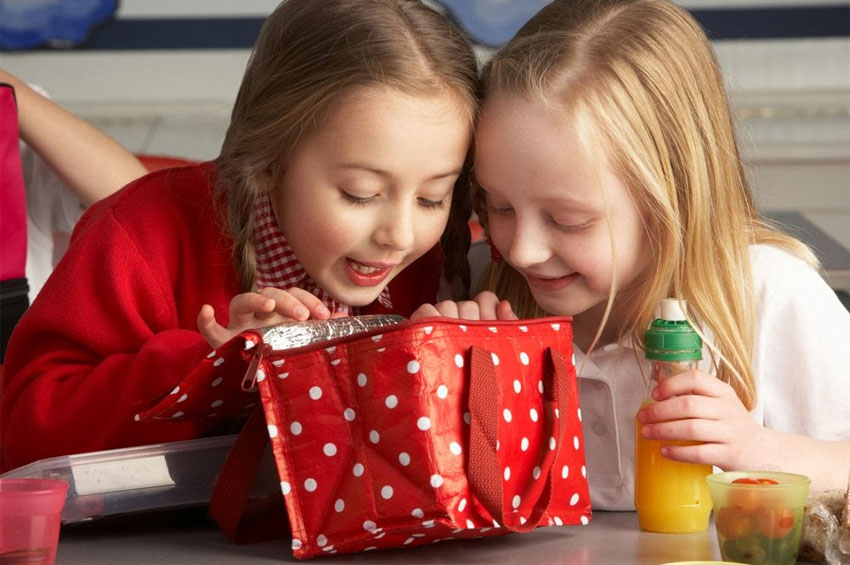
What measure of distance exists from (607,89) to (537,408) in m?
0.40

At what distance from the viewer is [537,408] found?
1116 millimetres

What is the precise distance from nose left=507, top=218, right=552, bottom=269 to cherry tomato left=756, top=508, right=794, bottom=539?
0.39 meters

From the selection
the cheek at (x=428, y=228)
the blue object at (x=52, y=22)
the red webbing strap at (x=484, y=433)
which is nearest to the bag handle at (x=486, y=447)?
the red webbing strap at (x=484, y=433)

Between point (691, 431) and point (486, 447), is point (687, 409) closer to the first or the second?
point (691, 431)

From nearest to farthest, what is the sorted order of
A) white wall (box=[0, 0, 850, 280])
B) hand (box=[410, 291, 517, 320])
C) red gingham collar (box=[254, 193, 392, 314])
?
hand (box=[410, 291, 517, 320]) < red gingham collar (box=[254, 193, 392, 314]) < white wall (box=[0, 0, 850, 280])

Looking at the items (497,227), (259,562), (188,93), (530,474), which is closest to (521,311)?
(497,227)

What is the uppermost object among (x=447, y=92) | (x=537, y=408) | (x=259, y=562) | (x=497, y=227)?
(x=447, y=92)

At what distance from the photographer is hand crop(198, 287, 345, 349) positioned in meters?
Result: 1.16

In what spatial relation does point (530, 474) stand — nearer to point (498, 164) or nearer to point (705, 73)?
point (498, 164)

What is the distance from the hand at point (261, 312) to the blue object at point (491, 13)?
242cm

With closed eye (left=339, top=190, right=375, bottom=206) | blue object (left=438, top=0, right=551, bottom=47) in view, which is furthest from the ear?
blue object (left=438, top=0, right=551, bottom=47)

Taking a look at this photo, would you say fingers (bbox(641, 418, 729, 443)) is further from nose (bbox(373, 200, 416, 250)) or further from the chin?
nose (bbox(373, 200, 416, 250))

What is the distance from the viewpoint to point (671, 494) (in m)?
1.15

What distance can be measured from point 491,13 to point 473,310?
239 cm
